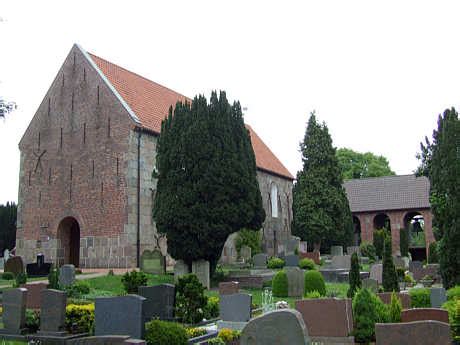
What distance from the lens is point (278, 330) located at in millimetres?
5859

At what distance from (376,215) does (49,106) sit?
27.3 metres

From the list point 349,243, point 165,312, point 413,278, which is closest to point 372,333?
point 165,312

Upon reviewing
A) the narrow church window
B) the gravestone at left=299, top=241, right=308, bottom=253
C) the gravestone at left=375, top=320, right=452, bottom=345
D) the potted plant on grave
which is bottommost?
the potted plant on grave

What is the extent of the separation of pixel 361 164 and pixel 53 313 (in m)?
51.0

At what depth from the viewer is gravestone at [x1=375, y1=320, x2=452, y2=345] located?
6625 mm

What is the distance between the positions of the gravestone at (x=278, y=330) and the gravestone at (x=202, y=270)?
11.9 meters

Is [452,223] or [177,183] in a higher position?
[177,183]

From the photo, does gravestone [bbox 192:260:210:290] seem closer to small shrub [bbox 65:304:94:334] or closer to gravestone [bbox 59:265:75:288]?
gravestone [bbox 59:265:75:288]

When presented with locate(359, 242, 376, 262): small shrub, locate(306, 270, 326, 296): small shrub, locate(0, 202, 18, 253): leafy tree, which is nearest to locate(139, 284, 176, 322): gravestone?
locate(306, 270, 326, 296): small shrub

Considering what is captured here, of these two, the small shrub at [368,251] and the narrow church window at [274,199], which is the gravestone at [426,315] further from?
the narrow church window at [274,199]

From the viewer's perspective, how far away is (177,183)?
1816 cm

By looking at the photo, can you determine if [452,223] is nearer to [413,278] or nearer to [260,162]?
[413,278]

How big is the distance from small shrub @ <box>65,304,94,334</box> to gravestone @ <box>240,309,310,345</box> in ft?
17.2

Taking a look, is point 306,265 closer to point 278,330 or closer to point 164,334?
point 164,334
